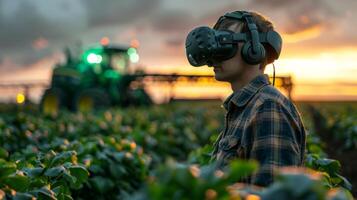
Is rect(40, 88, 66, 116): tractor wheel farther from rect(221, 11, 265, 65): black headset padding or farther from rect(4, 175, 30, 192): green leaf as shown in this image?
rect(4, 175, 30, 192): green leaf

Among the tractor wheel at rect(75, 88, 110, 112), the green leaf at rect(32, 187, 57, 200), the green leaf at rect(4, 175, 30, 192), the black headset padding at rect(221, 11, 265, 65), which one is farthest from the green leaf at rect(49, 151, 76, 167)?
the tractor wheel at rect(75, 88, 110, 112)

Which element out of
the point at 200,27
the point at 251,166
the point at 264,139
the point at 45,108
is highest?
the point at 200,27

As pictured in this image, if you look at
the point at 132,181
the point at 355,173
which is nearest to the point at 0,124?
the point at 132,181

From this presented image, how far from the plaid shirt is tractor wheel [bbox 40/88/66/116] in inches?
765

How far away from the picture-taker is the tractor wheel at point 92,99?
64.7 ft

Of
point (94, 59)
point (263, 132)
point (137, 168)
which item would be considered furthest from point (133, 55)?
point (263, 132)

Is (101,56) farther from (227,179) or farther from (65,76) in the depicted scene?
(227,179)

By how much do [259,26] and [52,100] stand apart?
2056 cm

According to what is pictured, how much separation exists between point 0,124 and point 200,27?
6.15m

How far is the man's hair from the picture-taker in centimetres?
314

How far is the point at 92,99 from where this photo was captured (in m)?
20.0

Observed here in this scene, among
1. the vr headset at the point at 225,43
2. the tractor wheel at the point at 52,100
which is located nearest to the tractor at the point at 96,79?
the tractor wheel at the point at 52,100

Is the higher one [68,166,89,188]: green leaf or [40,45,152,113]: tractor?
[68,166,89,188]: green leaf

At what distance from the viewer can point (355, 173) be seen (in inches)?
384
